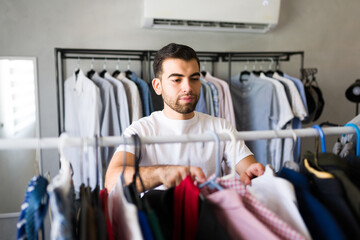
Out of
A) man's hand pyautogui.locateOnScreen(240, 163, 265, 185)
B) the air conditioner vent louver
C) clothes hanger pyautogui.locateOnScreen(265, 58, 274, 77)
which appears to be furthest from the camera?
clothes hanger pyautogui.locateOnScreen(265, 58, 274, 77)

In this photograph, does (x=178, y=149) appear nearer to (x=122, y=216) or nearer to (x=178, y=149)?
(x=178, y=149)

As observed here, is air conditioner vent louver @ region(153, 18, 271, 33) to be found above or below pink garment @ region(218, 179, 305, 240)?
above

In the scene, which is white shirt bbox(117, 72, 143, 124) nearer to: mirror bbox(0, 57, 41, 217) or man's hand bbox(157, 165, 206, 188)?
mirror bbox(0, 57, 41, 217)

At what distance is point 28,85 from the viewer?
7.87 ft

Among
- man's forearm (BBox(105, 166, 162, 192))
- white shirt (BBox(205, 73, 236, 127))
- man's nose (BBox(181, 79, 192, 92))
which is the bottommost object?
man's forearm (BBox(105, 166, 162, 192))

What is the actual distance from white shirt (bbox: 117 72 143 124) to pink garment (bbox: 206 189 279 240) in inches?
58.9

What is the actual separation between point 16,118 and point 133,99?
1024 millimetres

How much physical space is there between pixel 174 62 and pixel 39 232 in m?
0.88

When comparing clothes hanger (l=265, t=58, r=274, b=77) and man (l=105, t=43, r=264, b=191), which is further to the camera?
clothes hanger (l=265, t=58, r=274, b=77)

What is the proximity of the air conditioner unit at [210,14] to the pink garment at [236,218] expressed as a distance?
190cm

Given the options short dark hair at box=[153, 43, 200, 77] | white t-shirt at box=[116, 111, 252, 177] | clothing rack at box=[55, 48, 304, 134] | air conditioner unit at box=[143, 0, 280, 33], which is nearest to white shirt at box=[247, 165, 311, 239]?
white t-shirt at box=[116, 111, 252, 177]

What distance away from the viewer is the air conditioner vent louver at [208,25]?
8.02ft

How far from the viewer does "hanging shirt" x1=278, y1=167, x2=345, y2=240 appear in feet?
1.99

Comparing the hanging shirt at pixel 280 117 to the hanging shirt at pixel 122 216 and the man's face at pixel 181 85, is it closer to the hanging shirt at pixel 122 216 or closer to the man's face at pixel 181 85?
the man's face at pixel 181 85
